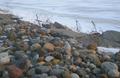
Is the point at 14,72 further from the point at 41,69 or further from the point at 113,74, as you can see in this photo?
the point at 113,74

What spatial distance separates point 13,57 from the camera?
558 centimetres

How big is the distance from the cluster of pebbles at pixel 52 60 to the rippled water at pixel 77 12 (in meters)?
4.11

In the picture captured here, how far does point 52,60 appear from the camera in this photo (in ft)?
18.1

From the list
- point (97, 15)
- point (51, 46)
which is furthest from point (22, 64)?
point (97, 15)

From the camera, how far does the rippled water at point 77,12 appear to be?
1131cm

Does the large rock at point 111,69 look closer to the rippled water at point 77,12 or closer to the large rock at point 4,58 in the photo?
the large rock at point 4,58

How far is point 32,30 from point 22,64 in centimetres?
199

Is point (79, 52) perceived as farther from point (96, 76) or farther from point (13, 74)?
point (13, 74)

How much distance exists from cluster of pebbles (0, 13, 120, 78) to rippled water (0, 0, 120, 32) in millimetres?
4112

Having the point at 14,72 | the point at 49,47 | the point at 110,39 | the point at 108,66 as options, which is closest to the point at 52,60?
the point at 49,47

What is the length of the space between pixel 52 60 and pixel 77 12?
7712 millimetres

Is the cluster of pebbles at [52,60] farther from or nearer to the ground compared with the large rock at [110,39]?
farther from the ground

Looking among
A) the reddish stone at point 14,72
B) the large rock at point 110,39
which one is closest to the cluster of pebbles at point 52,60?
the reddish stone at point 14,72

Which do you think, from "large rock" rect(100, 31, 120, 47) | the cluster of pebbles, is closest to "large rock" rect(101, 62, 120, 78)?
the cluster of pebbles
